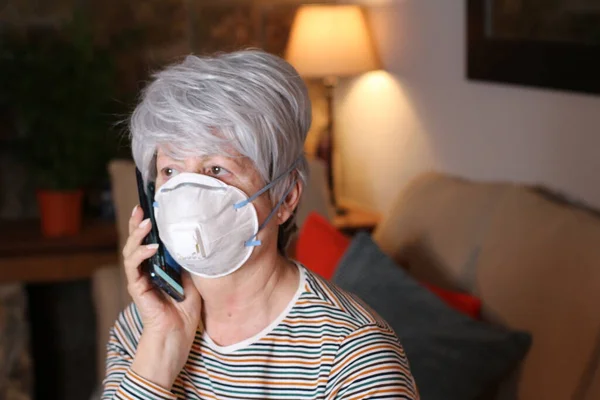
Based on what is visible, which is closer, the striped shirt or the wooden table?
the striped shirt

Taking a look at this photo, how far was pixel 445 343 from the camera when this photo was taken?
164cm

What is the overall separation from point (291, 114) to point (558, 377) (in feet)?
2.47

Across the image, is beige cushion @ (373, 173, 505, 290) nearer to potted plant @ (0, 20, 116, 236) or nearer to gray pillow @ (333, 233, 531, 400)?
gray pillow @ (333, 233, 531, 400)

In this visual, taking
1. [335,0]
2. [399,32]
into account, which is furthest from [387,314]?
[335,0]

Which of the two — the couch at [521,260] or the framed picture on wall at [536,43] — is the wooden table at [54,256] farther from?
the framed picture on wall at [536,43]

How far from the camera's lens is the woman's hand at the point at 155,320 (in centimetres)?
124

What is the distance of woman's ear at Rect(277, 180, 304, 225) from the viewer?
127 cm

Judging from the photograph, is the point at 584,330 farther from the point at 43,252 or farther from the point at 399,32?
the point at 43,252

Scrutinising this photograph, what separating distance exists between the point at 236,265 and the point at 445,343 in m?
0.58

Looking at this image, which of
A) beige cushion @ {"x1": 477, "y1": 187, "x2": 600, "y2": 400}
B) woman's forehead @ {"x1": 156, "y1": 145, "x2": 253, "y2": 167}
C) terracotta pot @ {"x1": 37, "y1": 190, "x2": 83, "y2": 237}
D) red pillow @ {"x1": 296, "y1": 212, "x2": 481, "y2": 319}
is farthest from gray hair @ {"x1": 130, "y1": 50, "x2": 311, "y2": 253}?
terracotta pot @ {"x1": 37, "y1": 190, "x2": 83, "y2": 237}

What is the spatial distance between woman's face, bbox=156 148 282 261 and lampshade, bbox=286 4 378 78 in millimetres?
1763

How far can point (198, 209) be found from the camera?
3.82 ft

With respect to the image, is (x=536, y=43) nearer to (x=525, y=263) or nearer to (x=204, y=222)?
(x=525, y=263)

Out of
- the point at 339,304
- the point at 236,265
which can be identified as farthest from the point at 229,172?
the point at 339,304
